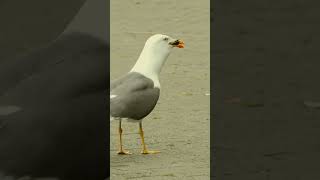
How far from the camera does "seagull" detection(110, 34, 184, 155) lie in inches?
196

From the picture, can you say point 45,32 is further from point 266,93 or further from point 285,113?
point 266,93

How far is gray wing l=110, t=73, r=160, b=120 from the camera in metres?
4.96

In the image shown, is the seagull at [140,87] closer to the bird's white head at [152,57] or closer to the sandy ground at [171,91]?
the bird's white head at [152,57]

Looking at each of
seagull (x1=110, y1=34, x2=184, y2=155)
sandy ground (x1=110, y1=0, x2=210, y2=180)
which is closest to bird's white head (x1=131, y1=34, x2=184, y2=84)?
seagull (x1=110, y1=34, x2=184, y2=155)

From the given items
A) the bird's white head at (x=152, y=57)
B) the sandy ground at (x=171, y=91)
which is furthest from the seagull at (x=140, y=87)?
the sandy ground at (x=171, y=91)

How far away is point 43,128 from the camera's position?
123 inches

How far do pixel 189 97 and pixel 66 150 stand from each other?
3809 mm

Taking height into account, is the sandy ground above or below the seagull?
below

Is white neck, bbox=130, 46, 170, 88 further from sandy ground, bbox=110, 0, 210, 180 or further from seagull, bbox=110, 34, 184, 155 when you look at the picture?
sandy ground, bbox=110, 0, 210, 180

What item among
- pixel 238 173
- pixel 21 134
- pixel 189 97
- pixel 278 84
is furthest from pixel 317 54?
pixel 21 134

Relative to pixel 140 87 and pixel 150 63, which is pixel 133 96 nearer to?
pixel 140 87

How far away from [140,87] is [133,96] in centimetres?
7

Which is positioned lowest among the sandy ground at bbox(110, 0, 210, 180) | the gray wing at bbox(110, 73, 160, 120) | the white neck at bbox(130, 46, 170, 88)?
the sandy ground at bbox(110, 0, 210, 180)

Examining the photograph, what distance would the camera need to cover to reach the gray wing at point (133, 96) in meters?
4.96
